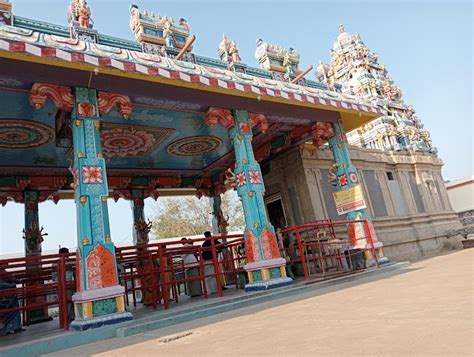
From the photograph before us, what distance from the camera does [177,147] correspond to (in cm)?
1017

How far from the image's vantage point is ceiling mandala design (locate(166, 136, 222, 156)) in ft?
32.2

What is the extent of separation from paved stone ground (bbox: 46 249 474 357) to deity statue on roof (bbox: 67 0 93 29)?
6.40 meters

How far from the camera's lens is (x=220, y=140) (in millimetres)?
10180

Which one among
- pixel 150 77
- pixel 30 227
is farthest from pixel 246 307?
pixel 30 227

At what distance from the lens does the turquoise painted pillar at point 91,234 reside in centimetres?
499

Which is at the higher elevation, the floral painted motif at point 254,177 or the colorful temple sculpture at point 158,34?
the colorful temple sculpture at point 158,34

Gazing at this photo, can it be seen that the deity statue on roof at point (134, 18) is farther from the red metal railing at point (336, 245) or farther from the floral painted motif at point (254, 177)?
the red metal railing at point (336, 245)

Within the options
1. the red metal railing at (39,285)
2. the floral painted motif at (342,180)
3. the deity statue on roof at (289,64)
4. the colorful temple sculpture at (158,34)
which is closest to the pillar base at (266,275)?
the red metal railing at (39,285)

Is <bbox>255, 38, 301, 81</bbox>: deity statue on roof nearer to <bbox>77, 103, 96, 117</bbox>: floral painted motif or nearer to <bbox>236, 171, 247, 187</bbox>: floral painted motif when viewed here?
<bbox>236, 171, 247, 187</bbox>: floral painted motif

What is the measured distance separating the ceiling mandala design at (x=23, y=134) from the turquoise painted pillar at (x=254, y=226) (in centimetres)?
414

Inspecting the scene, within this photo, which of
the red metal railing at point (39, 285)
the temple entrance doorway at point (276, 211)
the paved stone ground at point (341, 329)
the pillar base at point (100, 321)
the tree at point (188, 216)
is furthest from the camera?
the tree at point (188, 216)

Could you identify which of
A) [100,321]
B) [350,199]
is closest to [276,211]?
[350,199]

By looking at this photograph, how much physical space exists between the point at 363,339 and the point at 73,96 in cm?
548

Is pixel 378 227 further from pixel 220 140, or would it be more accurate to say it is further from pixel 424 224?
pixel 220 140
